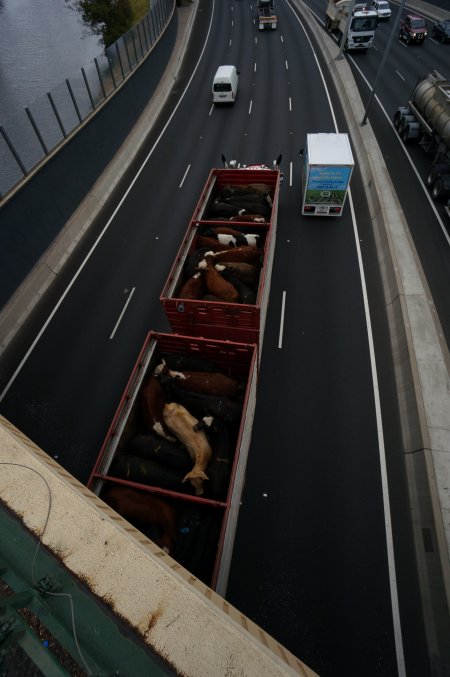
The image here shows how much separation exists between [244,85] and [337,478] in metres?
32.0

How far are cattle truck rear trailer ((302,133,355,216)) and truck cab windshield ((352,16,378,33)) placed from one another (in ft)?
75.7

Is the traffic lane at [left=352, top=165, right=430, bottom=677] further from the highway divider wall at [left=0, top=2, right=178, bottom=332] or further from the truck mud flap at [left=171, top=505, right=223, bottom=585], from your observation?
the highway divider wall at [left=0, top=2, right=178, bottom=332]

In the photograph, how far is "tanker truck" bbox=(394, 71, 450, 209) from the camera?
1656 cm

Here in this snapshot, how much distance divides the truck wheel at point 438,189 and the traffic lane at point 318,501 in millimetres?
7744

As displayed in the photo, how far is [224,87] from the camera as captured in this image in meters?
24.9

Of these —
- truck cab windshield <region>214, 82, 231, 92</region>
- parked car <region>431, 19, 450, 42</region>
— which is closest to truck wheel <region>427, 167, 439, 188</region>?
truck cab windshield <region>214, 82, 231, 92</region>

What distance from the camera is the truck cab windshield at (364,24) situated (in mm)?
28594

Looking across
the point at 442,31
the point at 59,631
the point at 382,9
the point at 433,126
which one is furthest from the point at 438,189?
the point at 382,9

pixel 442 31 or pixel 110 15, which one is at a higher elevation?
pixel 110 15

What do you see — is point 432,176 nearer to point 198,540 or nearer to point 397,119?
point 397,119

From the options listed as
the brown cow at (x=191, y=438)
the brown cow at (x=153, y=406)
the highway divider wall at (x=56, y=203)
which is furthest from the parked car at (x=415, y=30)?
the brown cow at (x=191, y=438)

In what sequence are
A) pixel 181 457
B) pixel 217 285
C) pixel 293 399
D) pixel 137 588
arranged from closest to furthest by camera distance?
pixel 137 588
pixel 181 457
pixel 217 285
pixel 293 399

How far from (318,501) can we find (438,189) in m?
16.0

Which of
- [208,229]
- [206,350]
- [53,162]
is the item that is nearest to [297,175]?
[208,229]
